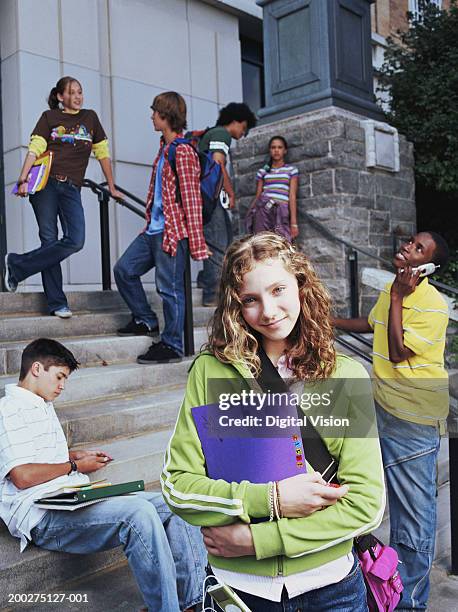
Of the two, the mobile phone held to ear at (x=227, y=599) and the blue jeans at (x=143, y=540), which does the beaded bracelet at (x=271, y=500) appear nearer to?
the mobile phone held to ear at (x=227, y=599)

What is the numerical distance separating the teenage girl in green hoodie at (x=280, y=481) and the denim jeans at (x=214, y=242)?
482 cm

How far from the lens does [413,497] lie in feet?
9.06

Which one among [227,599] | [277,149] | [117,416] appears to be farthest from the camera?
[277,149]

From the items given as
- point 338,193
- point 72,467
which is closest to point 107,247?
point 338,193

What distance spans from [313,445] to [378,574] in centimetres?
48

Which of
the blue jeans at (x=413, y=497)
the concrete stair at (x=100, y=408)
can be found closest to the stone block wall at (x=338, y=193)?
the concrete stair at (x=100, y=408)

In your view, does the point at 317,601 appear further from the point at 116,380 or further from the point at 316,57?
the point at 316,57

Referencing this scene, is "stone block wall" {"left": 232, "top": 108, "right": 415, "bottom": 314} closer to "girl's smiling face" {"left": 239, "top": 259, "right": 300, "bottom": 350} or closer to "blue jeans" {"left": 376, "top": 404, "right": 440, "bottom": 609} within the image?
"blue jeans" {"left": 376, "top": 404, "right": 440, "bottom": 609}

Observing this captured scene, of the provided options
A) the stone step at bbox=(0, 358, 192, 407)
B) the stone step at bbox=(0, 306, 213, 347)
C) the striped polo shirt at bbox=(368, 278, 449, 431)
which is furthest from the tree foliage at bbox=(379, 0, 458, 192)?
the striped polo shirt at bbox=(368, 278, 449, 431)

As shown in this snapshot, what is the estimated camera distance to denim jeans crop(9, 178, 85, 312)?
495cm

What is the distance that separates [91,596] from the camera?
2.78m

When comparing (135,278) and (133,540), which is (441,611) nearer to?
(133,540)

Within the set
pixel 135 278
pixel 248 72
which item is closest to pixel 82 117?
pixel 135 278

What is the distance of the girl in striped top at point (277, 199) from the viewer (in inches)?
282
